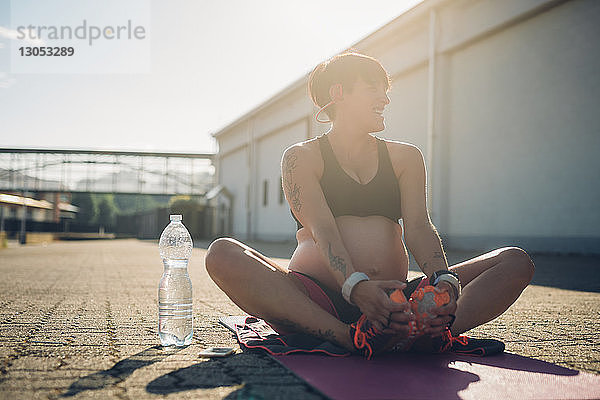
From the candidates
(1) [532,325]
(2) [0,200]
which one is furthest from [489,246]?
(2) [0,200]

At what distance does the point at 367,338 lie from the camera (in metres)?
2.03

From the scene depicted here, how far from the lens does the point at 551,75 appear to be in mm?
9727

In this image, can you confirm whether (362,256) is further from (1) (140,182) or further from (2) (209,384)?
(1) (140,182)

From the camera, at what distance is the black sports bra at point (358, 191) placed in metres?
2.35

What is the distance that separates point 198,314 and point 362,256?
1.58 meters

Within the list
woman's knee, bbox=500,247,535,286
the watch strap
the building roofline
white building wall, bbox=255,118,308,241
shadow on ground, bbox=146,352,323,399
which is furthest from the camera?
white building wall, bbox=255,118,308,241

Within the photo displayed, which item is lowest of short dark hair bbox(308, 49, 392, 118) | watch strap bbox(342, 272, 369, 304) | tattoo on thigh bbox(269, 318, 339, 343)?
tattoo on thigh bbox(269, 318, 339, 343)

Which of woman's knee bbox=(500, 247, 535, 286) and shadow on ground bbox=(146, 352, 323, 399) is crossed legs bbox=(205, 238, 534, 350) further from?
shadow on ground bbox=(146, 352, 323, 399)

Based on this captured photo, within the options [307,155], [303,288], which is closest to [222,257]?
[303,288]

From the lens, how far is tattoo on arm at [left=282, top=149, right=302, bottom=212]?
2291 millimetres

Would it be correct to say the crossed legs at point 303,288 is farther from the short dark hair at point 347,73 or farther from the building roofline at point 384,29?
the building roofline at point 384,29

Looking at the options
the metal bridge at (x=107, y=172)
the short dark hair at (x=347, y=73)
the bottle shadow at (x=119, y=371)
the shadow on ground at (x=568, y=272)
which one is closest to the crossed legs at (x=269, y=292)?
the bottle shadow at (x=119, y=371)

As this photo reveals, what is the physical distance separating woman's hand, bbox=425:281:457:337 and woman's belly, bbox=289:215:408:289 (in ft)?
1.19

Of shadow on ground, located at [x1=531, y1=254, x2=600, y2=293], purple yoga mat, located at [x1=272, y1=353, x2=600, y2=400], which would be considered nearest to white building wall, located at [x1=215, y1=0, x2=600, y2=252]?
shadow on ground, located at [x1=531, y1=254, x2=600, y2=293]
